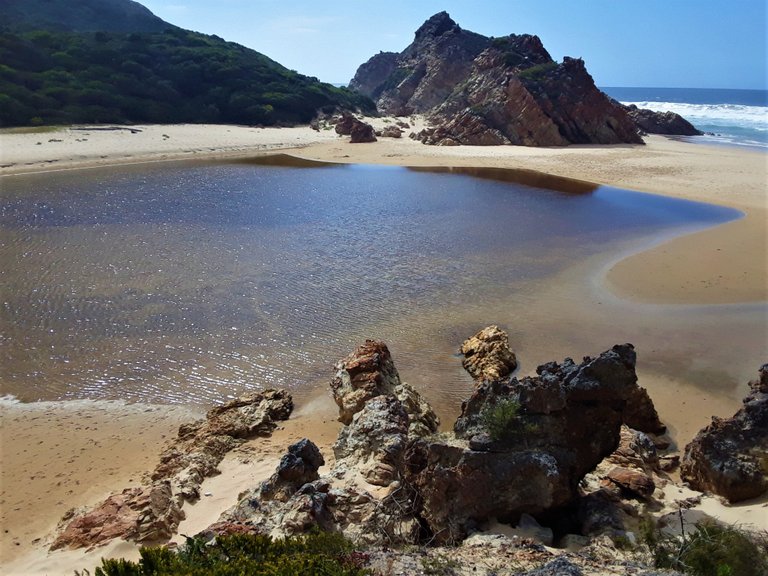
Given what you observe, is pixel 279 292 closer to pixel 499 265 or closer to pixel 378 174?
pixel 499 265

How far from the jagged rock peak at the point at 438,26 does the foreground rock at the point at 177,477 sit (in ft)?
253

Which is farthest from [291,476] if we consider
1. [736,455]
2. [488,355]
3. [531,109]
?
[531,109]

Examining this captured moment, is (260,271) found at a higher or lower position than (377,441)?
higher

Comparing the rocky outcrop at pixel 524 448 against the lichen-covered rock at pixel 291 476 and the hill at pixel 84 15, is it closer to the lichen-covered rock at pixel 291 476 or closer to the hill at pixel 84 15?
the lichen-covered rock at pixel 291 476

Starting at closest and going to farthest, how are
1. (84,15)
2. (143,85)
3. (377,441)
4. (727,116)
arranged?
(377,441)
(143,85)
(727,116)
(84,15)

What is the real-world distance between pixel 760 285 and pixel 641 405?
28.3 feet

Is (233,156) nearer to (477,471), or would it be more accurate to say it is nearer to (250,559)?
(477,471)

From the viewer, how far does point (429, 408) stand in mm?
8461

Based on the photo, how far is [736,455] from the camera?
627 cm

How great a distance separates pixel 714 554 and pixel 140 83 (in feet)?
178

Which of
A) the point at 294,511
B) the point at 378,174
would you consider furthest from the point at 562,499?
the point at 378,174

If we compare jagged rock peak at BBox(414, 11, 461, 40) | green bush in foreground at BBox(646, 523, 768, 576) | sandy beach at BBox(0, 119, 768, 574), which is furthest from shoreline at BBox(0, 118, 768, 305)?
jagged rock peak at BBox(414, 11, 461, 40)

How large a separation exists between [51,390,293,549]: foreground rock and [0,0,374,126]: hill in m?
37.3

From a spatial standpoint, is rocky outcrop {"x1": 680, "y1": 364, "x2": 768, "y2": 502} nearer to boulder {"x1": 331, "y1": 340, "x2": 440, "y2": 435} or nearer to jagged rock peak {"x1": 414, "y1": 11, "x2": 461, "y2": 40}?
boulder {"x1": 331, "y1": 340, "x2": 440, "y2": 435}
